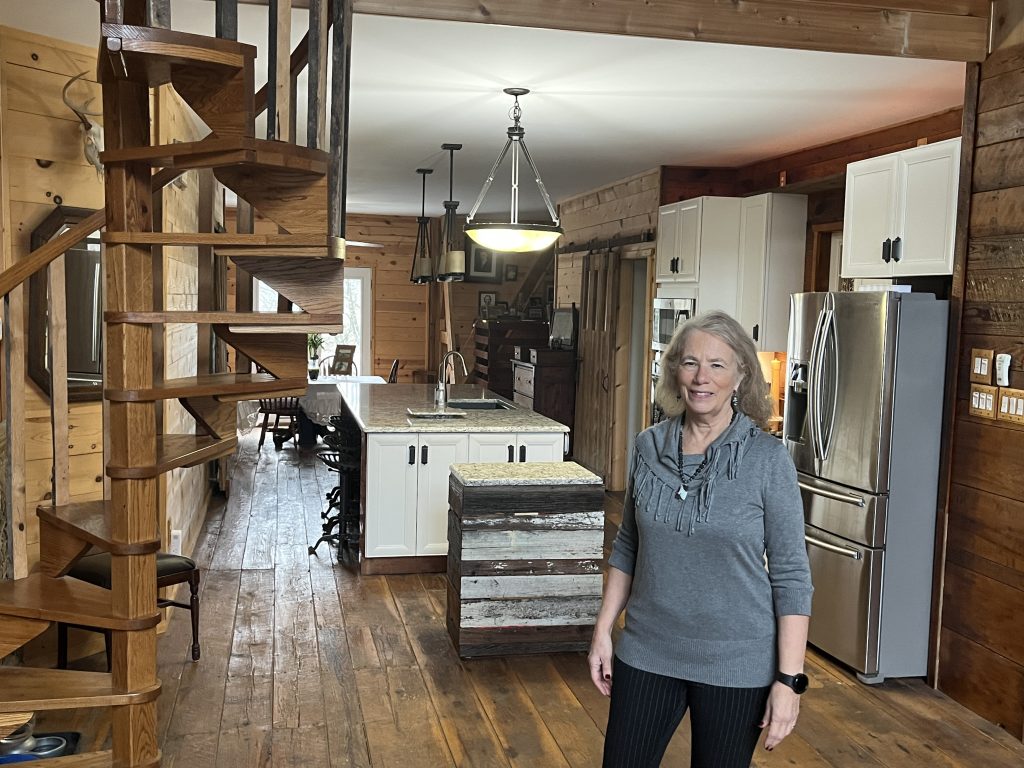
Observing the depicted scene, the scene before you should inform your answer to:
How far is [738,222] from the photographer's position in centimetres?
617

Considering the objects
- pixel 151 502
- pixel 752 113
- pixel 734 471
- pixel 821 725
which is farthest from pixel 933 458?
pixel 151 502

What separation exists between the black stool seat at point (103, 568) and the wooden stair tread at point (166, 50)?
74.9 inches

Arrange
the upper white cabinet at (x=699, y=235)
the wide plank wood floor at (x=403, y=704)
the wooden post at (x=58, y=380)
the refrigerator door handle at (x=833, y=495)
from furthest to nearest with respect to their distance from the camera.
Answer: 1. the upper white cabinet at (x=699, y=235)
2. the refrigerator door handle at (x=833, y=495)
3. the wide plank wood floor at (x=403, y=704)
4. the wooden post at (x=58, y=380)

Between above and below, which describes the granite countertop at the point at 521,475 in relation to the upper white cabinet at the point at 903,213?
below

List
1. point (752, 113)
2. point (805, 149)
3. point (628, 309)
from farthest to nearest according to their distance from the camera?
point (628, 309) → point (805, 149) → point (752, 113)

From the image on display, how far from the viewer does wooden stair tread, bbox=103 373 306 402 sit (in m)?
2.40

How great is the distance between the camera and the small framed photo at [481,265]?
11555mm

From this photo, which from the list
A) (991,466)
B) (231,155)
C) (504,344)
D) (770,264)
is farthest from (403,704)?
(504,344)

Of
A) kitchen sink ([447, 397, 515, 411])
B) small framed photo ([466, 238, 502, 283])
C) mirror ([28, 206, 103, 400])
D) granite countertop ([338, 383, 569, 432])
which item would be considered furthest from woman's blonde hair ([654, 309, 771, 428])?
small framed photo ([466, 238, 502, 283])

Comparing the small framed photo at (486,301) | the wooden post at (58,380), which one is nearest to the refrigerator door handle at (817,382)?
the wooden post at (58,380)

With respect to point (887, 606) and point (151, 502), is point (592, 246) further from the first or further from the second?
point (151, 502)

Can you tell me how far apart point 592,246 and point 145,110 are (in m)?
6.48

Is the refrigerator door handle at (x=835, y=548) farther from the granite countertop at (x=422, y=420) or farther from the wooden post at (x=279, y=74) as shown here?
the wooden post at (x=279, y=74)

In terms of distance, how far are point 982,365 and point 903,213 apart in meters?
0.78
